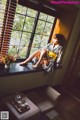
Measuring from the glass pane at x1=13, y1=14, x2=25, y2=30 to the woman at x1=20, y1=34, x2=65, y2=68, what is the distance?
618 millimetres

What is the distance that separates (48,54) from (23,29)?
29.7 inches

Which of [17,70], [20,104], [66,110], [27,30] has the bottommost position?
[66,110]

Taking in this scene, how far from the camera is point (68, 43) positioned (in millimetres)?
3791

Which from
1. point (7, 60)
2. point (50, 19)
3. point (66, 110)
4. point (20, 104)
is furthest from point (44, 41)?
point (20, 104)

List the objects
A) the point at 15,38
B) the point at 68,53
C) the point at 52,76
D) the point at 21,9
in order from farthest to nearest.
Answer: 1. the point at 68,53
2. the point at 52,76
3. the point at 15,38
4. the point at 21,9

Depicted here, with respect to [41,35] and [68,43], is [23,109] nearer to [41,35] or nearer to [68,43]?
[41,35]

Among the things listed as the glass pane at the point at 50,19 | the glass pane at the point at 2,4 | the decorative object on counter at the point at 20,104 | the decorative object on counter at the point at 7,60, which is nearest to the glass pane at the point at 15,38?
the decorative object on counter at the point at 7,60

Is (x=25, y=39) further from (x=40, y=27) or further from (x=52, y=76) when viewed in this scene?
(x=52, y=76)

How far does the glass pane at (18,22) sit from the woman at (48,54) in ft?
2.03

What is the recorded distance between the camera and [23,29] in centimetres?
310

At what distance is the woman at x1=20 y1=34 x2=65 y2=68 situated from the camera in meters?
3.23

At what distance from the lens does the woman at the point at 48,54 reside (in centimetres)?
323

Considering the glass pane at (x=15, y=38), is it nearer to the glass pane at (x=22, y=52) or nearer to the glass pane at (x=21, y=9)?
the glass pane at (x=22, y=52)

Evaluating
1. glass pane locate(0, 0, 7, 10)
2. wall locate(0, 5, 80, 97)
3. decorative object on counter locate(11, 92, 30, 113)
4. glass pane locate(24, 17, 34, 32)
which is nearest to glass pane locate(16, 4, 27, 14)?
glass pane locate(24, 17, 34, 32)
